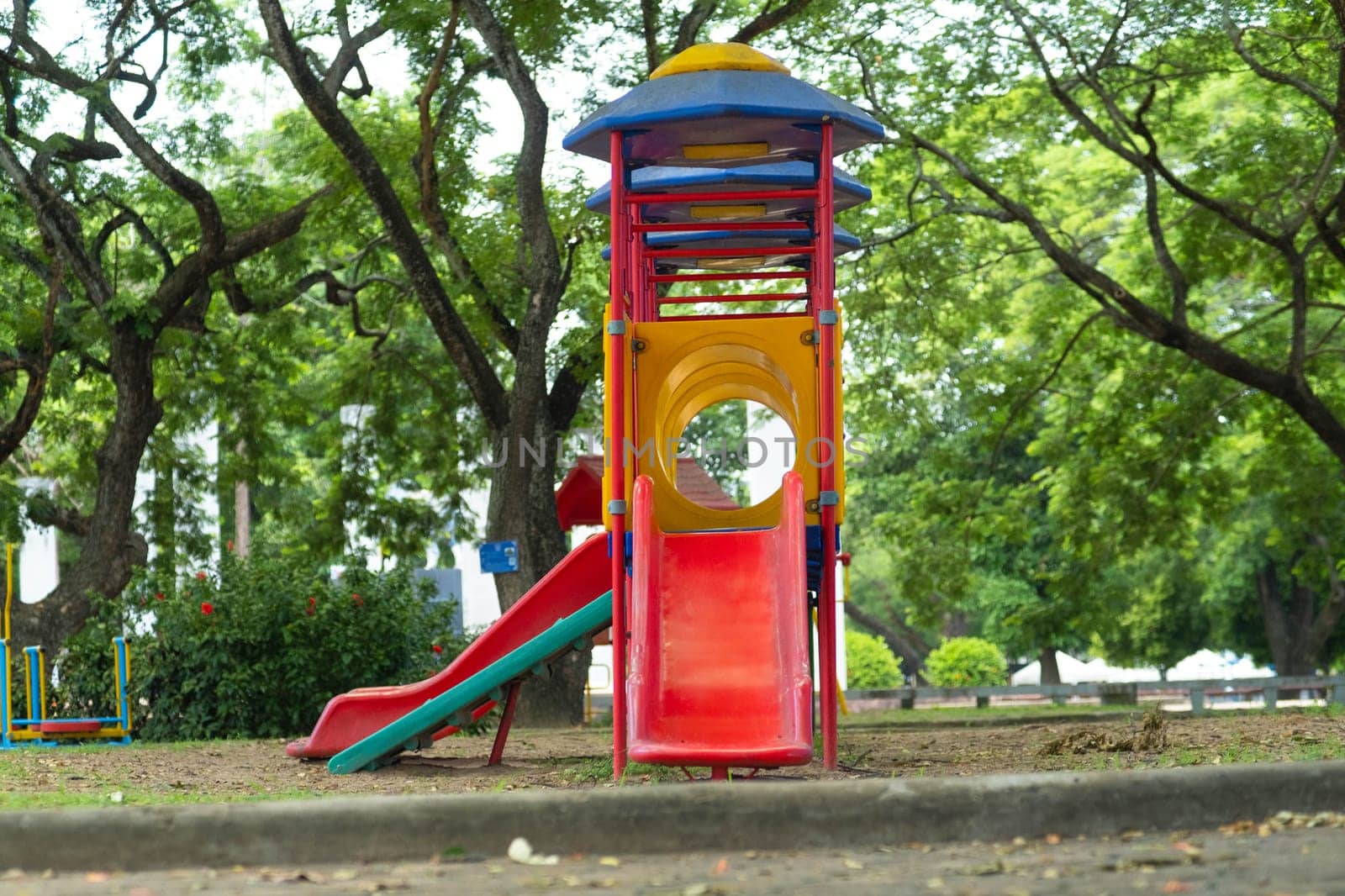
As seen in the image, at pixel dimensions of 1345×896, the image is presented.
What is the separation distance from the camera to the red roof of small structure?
1878 centimetres

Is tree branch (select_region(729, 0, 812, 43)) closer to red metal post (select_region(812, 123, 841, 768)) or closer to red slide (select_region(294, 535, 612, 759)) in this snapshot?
red metal post (select_region(812, 123, 841, 768))

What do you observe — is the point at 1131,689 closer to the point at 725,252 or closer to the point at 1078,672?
the point at 725,252

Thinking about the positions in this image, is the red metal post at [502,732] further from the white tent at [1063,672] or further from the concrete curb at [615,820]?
the white tent at [1063,672]

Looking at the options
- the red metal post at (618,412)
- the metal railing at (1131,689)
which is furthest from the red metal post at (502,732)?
the metal railing at (1131,689)

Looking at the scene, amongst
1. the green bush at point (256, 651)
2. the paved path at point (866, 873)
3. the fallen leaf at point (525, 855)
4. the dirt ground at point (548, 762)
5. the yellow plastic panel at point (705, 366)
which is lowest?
the dirt ground at point (548, 762)

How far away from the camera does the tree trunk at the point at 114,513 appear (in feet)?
54.3

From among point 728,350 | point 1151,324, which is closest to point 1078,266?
point 1151,324

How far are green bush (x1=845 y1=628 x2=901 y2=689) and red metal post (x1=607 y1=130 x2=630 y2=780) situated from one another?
2697 cm

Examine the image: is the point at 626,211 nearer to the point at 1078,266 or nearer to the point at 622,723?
the point at 622,723

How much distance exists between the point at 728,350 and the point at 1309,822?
5.01 meters

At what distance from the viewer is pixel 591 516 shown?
64.4 feet


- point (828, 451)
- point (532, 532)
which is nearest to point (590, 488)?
point (532, 532)

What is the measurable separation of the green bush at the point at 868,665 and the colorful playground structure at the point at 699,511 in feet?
82.9

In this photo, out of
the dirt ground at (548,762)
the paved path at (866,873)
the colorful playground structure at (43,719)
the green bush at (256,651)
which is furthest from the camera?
the green bush at (256,651)
